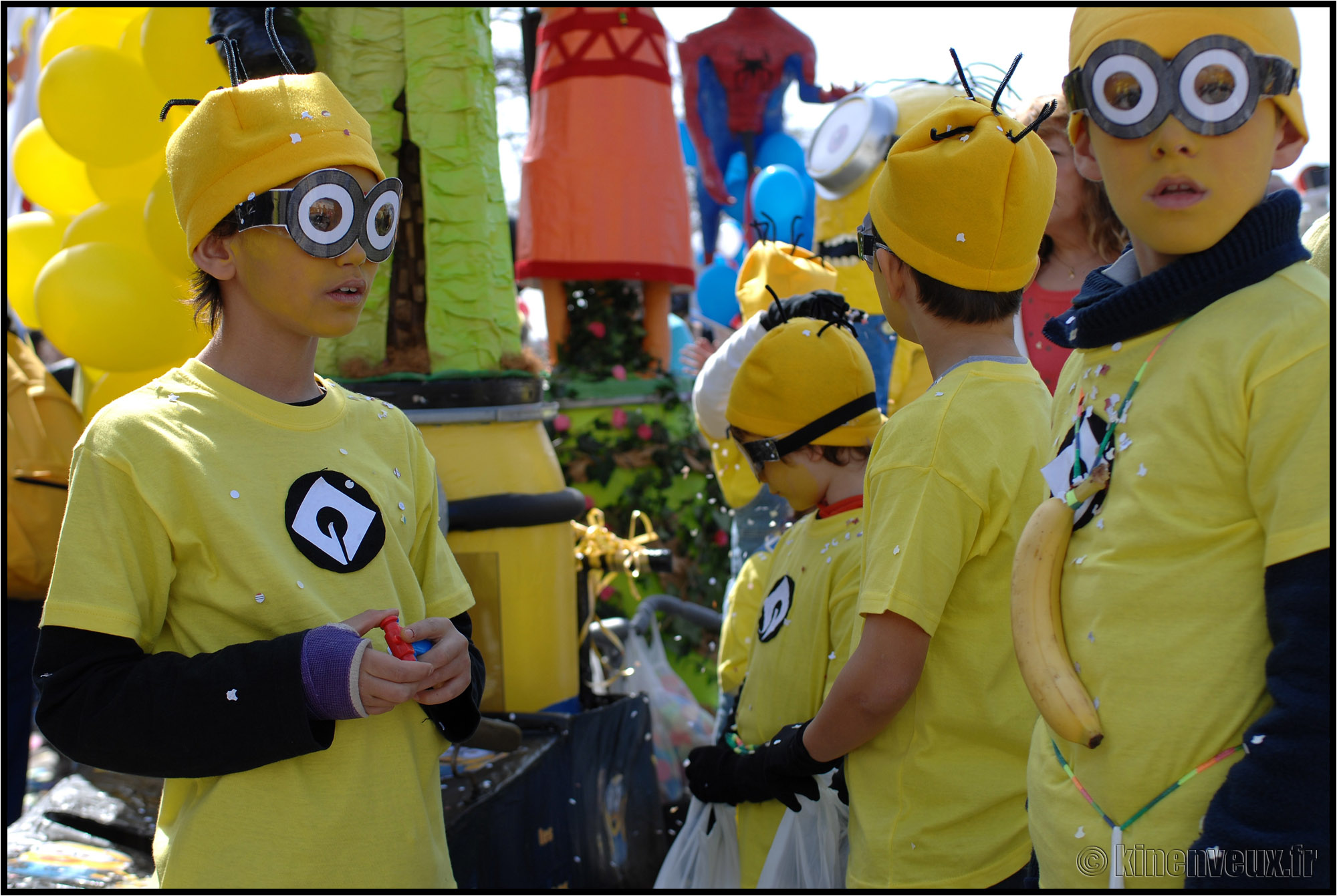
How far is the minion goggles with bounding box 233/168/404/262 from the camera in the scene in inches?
57.4

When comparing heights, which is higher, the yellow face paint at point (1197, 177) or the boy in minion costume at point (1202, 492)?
the yellow face paint at point (1197, 177)

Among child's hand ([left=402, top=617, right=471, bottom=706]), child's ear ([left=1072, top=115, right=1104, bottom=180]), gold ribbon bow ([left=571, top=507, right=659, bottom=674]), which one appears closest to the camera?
child's ear ([left=1072, top=115, right=1104, bottom=180])

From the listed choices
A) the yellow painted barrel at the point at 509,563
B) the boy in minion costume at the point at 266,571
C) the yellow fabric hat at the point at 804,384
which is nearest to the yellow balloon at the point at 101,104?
the yellow painted barrel at the point at 509,563

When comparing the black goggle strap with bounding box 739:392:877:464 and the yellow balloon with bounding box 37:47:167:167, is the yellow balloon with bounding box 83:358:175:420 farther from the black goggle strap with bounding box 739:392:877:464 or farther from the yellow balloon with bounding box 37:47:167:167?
the black goggle strap with bounding box 739:392:877:464

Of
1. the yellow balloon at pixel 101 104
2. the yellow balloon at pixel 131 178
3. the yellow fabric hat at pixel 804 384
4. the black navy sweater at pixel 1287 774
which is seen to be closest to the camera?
the black navy sweater at pixel 1287 774

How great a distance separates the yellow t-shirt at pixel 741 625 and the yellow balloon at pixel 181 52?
1922 mm

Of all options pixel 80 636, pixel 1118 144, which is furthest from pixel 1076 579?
pixel 80 636

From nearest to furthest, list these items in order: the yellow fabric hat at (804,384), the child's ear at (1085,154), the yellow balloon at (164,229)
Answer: the child's ear at (1085,154) → the yellow fabric hat at (804,384) → the yellow balloon at (164,229)

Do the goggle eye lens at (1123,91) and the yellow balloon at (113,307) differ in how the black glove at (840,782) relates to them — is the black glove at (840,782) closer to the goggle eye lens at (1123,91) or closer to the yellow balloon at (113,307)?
the goggle eye lens at (1123,91)

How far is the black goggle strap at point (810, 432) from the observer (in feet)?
6.71

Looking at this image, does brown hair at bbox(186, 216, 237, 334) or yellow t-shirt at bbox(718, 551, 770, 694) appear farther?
yellow t-shirt at bbox(718, 551, 770, 694)

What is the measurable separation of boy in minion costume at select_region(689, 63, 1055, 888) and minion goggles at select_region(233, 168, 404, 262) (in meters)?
0.80

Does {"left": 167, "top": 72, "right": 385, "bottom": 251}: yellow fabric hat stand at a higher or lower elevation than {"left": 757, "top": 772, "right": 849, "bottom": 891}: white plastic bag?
higher

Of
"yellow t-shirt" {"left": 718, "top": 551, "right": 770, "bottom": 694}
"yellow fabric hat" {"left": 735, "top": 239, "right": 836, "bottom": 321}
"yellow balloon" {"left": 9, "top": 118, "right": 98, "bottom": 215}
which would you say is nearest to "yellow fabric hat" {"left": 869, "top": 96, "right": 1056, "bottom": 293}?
"yellow t-shirt" {"left": 718, "top": 551, "right": 770, "bottom": 694}
